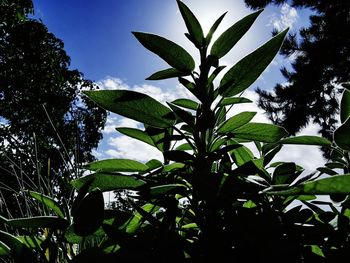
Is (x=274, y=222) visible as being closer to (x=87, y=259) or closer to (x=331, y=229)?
(x=331, y=229)

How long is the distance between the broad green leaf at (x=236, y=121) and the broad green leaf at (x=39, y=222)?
0.98 ft

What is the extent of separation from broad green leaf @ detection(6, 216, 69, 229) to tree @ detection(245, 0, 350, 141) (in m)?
8.98

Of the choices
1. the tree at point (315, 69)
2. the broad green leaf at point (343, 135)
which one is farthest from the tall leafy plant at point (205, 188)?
Answer: the tree at point (315, 69)

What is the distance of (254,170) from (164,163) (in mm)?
211

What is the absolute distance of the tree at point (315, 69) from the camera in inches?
336

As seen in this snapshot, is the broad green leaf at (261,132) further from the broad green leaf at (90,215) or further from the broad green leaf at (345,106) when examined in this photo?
the broad green leaf at (90,215)

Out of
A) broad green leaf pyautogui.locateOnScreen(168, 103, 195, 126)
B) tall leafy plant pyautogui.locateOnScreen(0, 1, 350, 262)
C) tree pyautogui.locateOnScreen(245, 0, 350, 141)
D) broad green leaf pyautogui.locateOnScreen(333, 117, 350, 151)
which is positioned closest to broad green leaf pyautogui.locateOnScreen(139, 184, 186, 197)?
tall leafy plant pyautogui.locateOnScreen(0, 1, 350, 262)

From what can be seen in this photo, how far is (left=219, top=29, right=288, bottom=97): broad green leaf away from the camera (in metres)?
0.49

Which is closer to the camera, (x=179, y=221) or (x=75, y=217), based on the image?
(x=75, y=217)

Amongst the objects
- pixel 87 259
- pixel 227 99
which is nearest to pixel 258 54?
pixel 227 99

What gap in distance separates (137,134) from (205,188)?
0.27 meters

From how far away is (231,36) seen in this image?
54 centimetres

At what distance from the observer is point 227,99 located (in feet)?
1.94

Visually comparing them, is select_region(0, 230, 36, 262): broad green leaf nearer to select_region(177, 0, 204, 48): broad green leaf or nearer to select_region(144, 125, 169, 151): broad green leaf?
select_region(144, 125, 169, 151): broad green leaf
